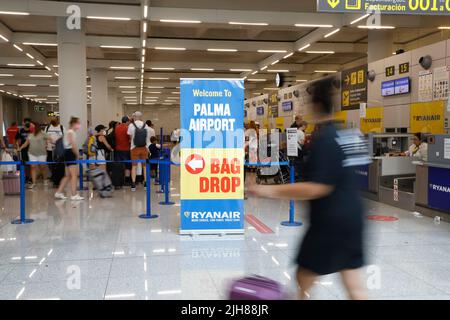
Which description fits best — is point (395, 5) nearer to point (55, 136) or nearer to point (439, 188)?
point (439, 188)

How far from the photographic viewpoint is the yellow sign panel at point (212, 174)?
5.80 meters

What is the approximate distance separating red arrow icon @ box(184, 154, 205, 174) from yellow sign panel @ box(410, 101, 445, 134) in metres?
5.84

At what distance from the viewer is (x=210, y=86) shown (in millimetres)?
5758

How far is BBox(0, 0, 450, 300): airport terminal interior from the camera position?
4121 mm

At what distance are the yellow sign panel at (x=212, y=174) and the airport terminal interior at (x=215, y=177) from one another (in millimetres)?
19

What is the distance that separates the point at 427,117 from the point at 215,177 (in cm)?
606

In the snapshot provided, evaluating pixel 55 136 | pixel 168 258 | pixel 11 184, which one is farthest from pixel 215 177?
pixel 55 136

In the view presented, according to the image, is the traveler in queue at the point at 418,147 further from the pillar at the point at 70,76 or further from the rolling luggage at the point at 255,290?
the pillar at the point at 70,76

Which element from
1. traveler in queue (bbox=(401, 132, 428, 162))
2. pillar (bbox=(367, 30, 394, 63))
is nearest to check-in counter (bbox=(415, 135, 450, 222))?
traveler in queue (bbox=(401, 132, 428, 162))

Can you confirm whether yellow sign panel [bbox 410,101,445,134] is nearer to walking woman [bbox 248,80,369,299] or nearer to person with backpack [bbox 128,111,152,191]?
person with backpack [bbox 128,111,152,191]

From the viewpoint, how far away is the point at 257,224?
6.69 m

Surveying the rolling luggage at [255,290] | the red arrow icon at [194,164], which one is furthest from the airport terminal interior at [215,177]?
the rolling luggage at [255,290]
